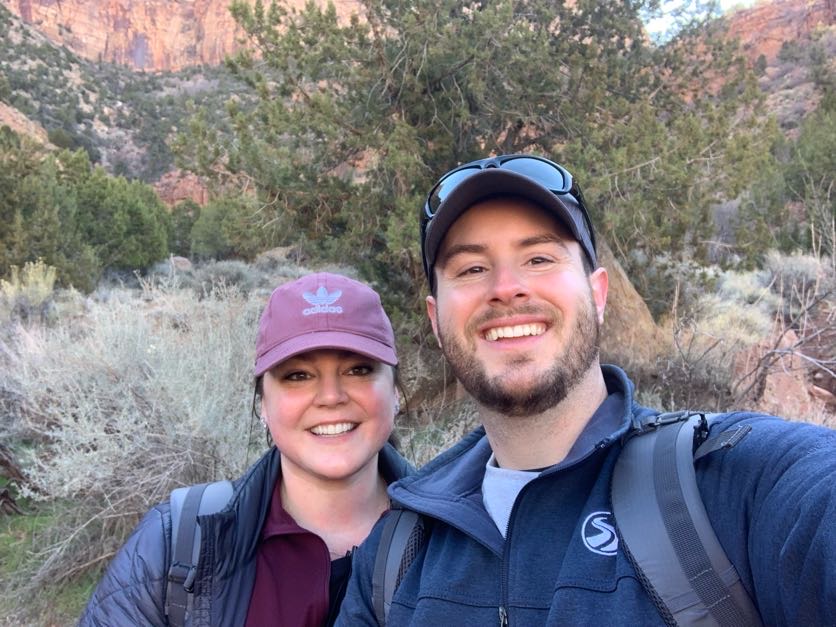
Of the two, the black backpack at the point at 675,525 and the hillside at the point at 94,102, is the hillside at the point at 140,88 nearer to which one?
the hillside at the point at 94,102

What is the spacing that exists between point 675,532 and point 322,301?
1.24 m

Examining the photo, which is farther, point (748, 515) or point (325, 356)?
point (325, 356)

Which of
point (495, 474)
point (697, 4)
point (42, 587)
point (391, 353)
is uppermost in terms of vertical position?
point (697, 4)

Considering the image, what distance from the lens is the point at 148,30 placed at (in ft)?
286

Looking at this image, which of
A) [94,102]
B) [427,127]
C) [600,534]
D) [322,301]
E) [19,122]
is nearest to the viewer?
[600,534]

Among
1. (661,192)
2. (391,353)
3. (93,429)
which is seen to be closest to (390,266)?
(661,192)

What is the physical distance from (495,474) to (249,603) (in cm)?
80

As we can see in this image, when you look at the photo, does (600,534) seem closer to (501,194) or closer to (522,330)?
(522,330)

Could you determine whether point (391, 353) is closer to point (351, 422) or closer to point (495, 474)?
point (351, 422)

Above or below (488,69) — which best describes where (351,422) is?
below

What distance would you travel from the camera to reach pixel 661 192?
677 centimetres

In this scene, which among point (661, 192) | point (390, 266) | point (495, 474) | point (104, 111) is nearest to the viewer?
point (495, 474)

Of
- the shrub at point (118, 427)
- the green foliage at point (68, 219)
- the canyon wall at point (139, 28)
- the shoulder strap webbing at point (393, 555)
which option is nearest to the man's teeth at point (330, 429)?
the shoulder strap webbing at point (393, 555)

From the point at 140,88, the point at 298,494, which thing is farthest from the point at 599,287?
the point at 140,88
